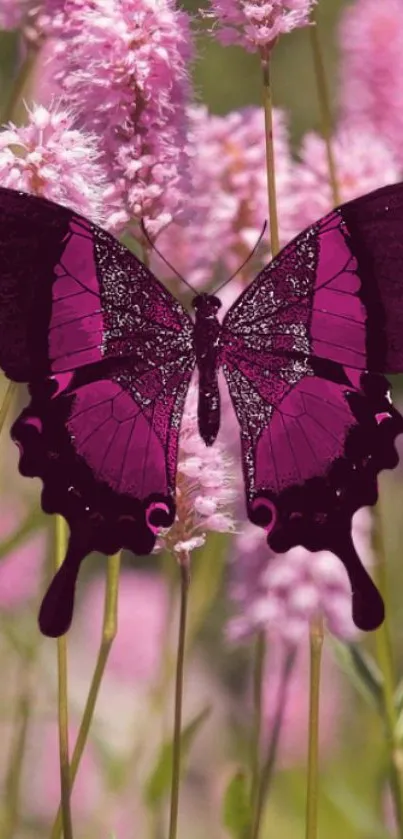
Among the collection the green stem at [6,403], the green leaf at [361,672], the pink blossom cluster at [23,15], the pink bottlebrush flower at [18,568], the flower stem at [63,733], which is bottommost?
the pink bottlebrush flower at [18,568]

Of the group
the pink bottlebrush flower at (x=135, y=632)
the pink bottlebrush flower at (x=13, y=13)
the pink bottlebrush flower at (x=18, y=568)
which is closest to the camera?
the pink bottlebrush flower at (x=13, y=13)

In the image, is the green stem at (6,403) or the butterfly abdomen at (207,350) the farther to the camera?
the butterfly abdomen at (207,350)

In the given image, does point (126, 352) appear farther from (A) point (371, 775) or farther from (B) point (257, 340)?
(A) point (371, 775)

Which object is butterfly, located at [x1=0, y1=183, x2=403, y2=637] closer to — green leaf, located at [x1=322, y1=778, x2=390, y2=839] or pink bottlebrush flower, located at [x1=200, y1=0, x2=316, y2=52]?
pink bottlebrush flower, located at [x1=200, y1=0, x2=316, y2=52]

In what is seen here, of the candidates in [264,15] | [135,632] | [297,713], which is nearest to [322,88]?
[264,15]

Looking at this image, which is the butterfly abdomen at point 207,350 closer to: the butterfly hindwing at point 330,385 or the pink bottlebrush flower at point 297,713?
the butterfly hindwing at point 330,385

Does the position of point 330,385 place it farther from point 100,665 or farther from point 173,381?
point 100,665

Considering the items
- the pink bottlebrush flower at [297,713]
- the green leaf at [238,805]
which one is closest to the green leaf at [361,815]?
the green leaf at [238,805]

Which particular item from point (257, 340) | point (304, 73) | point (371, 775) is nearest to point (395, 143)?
point (257, 340)

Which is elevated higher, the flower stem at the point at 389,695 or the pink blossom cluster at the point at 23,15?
the pink blossom cluster at the point at 23,15
